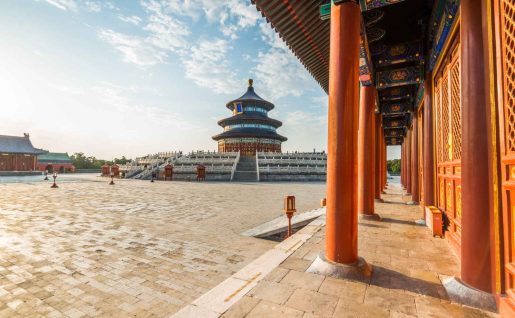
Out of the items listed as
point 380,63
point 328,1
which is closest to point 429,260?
point 328,1

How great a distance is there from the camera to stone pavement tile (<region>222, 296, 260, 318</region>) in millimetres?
2586

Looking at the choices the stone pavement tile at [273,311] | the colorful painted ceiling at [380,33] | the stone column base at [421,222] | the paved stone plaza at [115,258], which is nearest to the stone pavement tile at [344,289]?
the stone pavement tile at [273,311]

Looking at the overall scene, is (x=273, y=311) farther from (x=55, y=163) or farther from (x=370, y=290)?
(x=55, y=163)

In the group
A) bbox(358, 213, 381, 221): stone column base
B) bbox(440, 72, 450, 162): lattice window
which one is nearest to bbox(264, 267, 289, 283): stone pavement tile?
bbox(358, 213, 381, 221): stone column base

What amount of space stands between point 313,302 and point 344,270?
84 cm

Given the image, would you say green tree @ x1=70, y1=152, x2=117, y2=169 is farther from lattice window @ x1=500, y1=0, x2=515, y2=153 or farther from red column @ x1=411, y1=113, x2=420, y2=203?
lattice window @ x1=500, y1=0, x2=515, y2=153

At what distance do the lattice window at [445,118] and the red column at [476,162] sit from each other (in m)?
3.04

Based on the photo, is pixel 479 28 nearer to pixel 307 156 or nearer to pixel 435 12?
pixel 435 12

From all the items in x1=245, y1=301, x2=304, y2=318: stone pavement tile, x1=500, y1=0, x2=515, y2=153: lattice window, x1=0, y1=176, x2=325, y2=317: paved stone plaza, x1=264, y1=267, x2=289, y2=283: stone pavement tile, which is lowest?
x1=0, y1=176, x2=325, y2=317: paved stone plaza

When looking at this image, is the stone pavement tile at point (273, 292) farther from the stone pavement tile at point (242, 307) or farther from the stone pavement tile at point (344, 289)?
the stone pavement tile at point (344, 289)

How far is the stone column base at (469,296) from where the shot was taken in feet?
8.64

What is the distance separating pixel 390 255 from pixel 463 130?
8.21 feet

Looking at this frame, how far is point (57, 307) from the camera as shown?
334cm

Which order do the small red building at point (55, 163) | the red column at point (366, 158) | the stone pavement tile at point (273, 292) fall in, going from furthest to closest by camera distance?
the small red building at point (55, 163)
the red column at point (366, 158)
the stone pavement tile at point (273, 292)
